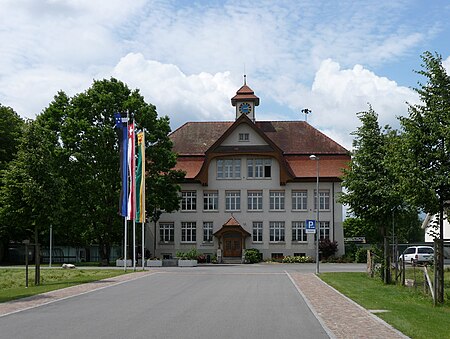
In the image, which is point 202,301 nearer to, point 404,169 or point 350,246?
point 404,169

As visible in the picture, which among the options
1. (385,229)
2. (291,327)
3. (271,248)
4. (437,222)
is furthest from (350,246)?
(291,327)

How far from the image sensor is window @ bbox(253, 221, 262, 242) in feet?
204

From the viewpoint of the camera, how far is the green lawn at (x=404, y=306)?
13569mm

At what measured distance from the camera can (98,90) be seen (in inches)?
2057

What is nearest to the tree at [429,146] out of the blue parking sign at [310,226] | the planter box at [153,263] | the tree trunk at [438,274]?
the tree trunk at [438,274]

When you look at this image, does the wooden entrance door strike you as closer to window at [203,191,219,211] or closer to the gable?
window at [203,191,219,211]

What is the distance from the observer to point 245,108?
6769 cm

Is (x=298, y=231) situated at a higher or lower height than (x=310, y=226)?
lower

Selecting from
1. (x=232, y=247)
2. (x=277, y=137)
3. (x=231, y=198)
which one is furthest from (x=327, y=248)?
(x=277, y=137)

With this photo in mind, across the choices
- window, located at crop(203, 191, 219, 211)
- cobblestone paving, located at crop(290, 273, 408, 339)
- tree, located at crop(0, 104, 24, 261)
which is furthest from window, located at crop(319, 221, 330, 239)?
cobblestone paving, located at crop(290, 273, 408, 339)

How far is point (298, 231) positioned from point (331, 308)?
146 ft

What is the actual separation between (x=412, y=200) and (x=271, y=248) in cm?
4145

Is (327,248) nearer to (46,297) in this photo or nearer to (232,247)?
(232,247)

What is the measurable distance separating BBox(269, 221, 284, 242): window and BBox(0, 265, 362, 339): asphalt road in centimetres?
3827
